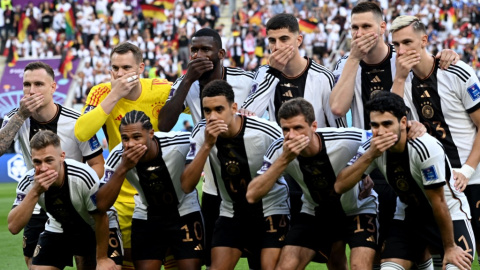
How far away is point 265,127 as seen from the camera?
694 cm

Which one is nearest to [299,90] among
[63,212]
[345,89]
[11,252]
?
[345,89]

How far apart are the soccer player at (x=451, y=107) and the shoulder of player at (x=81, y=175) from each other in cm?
278

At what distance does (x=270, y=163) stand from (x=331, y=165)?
0.52 m

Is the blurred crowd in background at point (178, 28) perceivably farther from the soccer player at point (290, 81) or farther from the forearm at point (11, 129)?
the soccer player at point (290, 81)

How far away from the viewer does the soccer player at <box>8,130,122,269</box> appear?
6539 mm

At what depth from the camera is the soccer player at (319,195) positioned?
6.39 meters

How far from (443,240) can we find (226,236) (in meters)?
1.84

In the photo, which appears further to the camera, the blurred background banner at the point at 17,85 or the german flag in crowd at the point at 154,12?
the german flag in crowd at the point at 154,12

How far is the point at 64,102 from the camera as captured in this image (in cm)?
2600

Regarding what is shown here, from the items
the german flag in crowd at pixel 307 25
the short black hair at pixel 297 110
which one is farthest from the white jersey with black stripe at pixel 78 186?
the german flag in crowd at pixel 307 25

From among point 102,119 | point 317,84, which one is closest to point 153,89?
point 102,119

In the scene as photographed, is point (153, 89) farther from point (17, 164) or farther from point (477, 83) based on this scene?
point (17, 164)

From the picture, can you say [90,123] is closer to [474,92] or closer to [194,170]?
[194,170]

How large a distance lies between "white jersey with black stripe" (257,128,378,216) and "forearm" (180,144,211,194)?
48cm
